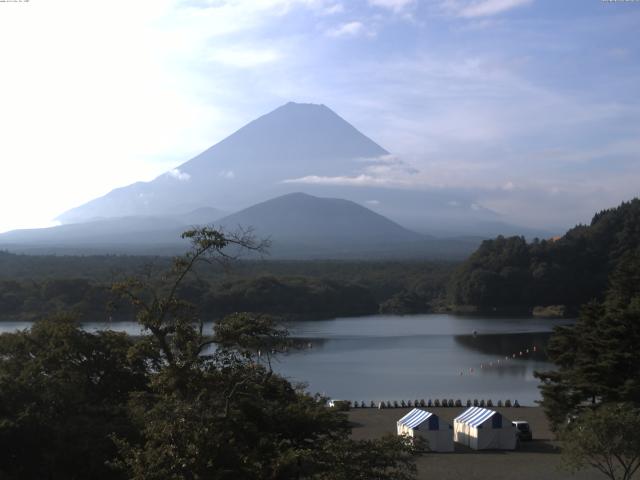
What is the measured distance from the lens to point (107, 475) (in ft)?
23.1

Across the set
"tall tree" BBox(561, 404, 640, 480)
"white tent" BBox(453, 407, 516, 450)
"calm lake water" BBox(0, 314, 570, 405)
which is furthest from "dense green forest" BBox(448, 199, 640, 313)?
"tall tree" BBox(561, 404, 640, 480)

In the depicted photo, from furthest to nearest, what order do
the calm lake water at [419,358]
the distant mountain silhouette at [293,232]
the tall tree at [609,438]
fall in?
the distant mountain silhouette at [293,232] < the calm lake water at [419,358] < the tall tree at [609,438]

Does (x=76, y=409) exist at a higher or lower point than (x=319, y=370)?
higher

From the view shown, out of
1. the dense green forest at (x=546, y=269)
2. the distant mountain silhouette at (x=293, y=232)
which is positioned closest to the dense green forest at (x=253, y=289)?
the dense green forest at (x=546, y=269)

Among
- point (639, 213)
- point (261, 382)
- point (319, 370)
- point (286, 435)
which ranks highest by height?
point (639, 213)

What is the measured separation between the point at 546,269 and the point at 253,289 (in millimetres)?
15153

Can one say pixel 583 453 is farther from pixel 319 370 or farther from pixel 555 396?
pixel 319 370

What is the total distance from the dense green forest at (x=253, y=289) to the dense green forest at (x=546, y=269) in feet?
10.3

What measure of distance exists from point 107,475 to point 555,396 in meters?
7.47

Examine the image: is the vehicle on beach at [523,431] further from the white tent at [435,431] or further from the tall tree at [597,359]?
the white tent at [435,431]

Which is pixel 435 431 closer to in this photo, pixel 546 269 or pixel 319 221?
pixel 546 269

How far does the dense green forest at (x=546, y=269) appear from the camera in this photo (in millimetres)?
41875

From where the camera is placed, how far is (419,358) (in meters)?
25.2

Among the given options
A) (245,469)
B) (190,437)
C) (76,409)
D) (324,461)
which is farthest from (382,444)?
(76,409)
